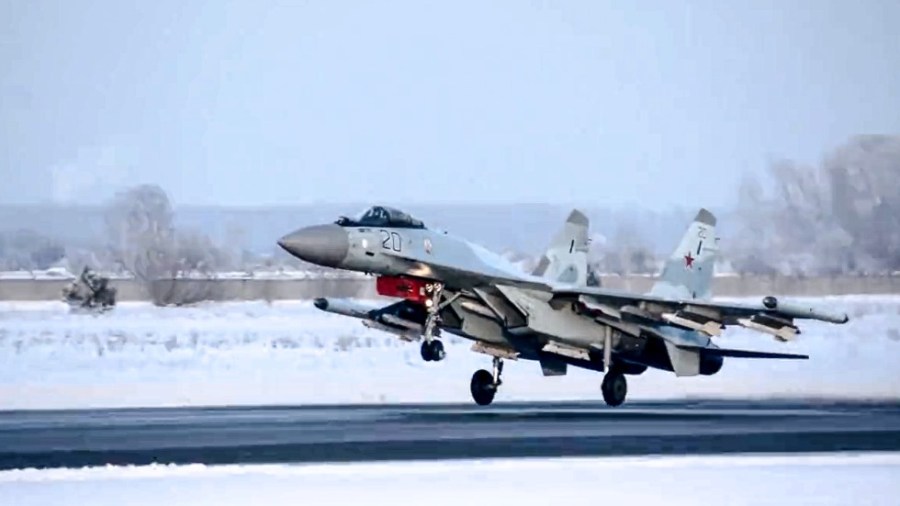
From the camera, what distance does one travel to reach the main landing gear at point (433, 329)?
807 inches

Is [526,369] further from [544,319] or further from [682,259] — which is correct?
[544,319]

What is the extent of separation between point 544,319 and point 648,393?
5.22 m

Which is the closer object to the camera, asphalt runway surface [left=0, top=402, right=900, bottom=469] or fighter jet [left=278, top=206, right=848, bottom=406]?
asphalt runway surface [left=0, top=402, right=900, bottom=469]

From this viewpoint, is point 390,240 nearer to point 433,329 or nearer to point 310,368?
point 433,329

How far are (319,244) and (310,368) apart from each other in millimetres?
Result: 11640

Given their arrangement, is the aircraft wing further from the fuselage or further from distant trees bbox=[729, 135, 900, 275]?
distant trees bbox=[729, 135, 900, 275]

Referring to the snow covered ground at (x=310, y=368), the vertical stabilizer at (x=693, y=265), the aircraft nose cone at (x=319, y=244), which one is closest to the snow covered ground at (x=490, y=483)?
the aircraft nose cone at (x=319, y=244)

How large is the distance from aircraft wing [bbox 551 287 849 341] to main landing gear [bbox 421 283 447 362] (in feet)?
5.71

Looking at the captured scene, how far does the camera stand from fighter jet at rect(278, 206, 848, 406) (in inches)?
859

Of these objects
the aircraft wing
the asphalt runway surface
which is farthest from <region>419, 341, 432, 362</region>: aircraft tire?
the aircraft wing

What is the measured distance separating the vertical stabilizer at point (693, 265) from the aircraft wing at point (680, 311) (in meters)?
2.67

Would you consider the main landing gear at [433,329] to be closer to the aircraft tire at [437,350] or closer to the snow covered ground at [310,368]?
the aircraft tire at [437,350]

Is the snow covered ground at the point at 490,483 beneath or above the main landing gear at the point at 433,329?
beneath

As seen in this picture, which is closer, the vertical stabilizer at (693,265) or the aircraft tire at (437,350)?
the aircraft tire at (437,350)
